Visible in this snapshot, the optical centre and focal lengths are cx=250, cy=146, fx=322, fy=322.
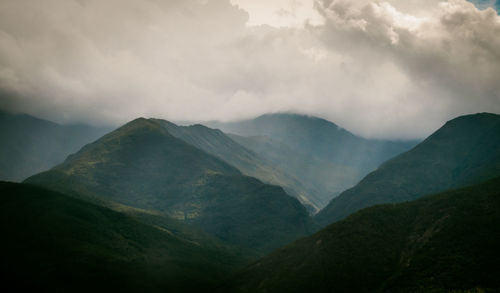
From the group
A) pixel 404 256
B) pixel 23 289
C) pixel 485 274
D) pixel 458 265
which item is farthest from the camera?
pixel 404 256

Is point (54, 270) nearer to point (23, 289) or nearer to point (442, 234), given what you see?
point (23, 289)

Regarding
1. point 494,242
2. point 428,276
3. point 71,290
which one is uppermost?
point 494,242

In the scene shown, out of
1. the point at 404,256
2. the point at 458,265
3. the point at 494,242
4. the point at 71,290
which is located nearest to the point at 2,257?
the point at 71,290

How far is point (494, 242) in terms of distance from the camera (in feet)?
550

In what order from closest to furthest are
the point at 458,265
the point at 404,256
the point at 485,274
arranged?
1. the point at 485,274
2. the point at 458,265
3. the point at 404,256

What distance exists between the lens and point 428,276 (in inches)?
6511

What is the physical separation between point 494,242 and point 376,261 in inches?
2401

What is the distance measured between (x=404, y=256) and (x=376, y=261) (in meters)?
16.5

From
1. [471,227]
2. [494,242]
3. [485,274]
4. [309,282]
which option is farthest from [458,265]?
[309,282]

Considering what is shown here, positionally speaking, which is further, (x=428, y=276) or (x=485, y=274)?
(x=428, y=276)

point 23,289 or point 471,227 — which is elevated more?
point 471,227

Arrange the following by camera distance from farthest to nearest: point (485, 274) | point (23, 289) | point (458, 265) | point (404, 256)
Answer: point (404, 256) → point (23, 289) → point (458, 265) → point (485, 274)

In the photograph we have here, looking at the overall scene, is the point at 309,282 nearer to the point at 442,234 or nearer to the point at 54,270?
the point at 442,234

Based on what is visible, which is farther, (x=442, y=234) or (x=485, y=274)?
(x=442, y=234)
